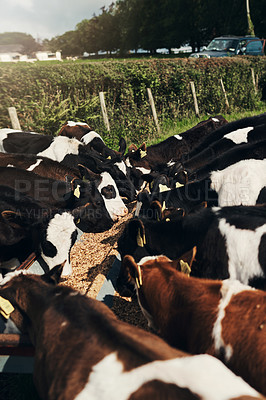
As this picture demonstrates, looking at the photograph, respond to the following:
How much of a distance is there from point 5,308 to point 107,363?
1.17 metres

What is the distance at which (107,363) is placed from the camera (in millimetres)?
1878

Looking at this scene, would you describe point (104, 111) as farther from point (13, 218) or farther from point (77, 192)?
point (13, 218)

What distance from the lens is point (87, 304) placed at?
92.4 inches

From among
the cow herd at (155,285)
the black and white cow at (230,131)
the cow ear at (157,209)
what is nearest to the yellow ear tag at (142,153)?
the black and white cow at (230,131)

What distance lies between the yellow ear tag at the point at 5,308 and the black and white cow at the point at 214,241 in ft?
3.21

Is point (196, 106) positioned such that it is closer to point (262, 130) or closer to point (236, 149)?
point (262, 130)

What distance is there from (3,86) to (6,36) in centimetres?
12309

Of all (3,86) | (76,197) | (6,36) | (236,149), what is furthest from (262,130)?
(6,36)

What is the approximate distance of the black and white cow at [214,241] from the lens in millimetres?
3035

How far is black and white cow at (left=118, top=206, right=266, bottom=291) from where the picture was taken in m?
3.04

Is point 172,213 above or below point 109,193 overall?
above

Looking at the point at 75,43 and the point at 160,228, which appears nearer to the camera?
the point at 160,228

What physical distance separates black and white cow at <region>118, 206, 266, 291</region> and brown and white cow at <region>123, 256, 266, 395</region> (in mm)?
556

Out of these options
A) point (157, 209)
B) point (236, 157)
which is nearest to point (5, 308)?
point (157, 209)
